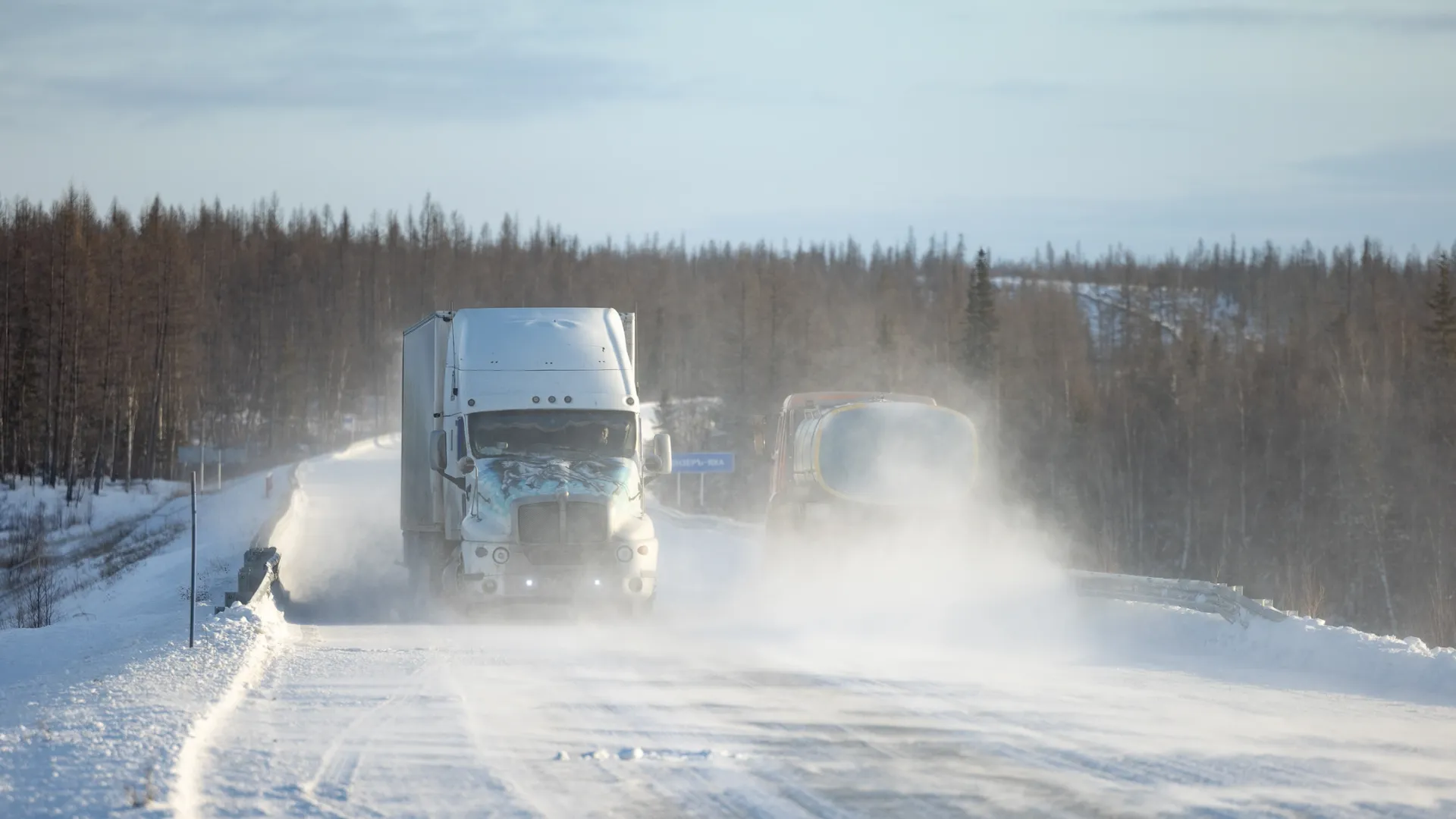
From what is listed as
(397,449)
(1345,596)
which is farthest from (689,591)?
(397,449)

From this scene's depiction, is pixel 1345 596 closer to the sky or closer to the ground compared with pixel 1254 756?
closer to the ground

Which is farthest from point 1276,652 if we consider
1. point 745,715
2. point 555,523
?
point 555,523

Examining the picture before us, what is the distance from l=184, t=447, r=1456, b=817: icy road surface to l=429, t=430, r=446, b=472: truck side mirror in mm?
2589

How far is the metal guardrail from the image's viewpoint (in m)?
15.5

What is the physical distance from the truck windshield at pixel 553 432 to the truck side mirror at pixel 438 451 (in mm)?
540

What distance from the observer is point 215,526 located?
43.1 meters

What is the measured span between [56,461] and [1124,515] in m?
58.5

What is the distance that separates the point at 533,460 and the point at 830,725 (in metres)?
9.66

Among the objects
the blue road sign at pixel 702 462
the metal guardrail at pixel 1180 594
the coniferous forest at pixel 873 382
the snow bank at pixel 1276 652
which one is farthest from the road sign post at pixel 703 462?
the snow bank at pixel 1276 652

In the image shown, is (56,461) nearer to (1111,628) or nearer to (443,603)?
(443,603)

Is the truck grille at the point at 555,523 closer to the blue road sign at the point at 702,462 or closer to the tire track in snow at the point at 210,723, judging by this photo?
the tire track in snow at the point at 210,723

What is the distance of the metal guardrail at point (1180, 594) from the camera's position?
15.5 metres

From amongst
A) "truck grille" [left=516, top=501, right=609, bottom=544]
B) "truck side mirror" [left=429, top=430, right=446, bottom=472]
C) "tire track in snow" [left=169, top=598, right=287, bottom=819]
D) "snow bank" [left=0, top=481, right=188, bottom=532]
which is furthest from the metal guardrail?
"snow bank" [left=0, top=481, right=188, bottom=532]

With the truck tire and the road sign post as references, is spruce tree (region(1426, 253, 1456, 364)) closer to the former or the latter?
the road sign post
